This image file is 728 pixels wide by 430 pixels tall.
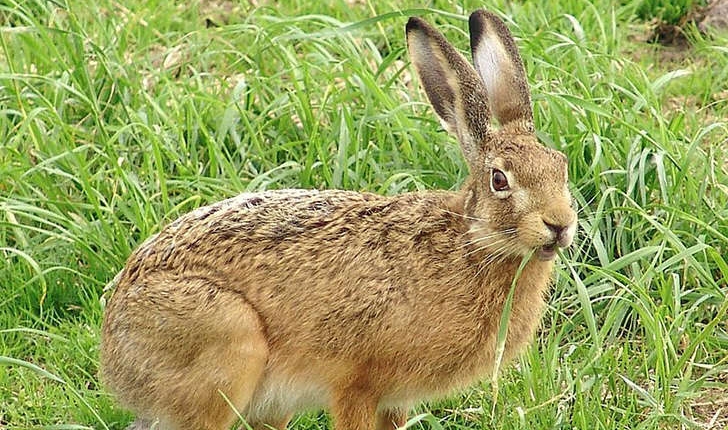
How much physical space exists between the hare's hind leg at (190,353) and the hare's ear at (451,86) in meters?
1.02

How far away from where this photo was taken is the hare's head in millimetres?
5227

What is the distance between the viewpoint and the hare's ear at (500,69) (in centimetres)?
567

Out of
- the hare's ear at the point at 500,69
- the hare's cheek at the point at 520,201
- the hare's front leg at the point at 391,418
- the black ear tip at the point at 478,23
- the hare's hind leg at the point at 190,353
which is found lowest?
the hare's front leg at the point at 391,418

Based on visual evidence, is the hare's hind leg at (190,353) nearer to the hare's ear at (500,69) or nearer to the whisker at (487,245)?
the whisker at (487,245)

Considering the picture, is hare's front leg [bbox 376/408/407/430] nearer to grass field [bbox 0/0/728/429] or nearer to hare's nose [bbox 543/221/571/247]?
grass field [bbox 0/0/728/429]

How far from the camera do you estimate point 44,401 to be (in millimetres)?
5953

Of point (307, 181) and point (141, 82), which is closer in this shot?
point (307, 181)

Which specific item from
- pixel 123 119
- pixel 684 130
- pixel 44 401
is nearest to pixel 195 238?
pixel 44 401

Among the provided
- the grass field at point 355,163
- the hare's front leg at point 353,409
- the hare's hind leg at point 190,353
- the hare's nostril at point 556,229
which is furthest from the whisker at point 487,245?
the hare's hind leg at point 190,353

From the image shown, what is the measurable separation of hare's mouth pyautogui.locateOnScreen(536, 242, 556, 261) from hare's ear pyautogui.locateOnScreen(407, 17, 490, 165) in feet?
1.54

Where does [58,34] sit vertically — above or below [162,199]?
above

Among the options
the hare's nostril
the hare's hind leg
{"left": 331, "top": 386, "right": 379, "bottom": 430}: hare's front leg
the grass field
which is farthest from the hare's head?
the hare's hind leg

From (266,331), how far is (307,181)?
1.40m

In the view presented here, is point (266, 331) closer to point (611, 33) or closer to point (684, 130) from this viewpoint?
point (684, 130)
